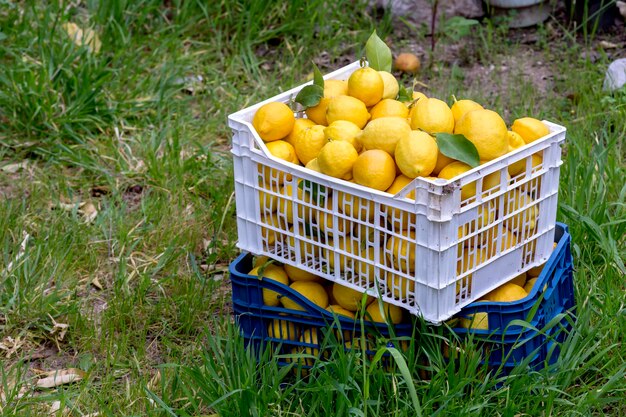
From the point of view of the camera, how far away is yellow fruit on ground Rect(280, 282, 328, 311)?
2.62m

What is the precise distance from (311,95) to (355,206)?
434 millimetres

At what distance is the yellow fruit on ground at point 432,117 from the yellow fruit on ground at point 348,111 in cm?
16

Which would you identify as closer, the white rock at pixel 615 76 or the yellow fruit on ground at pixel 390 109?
the yellow fruit on ground at pixel 390 109

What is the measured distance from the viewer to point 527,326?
7.93 ft

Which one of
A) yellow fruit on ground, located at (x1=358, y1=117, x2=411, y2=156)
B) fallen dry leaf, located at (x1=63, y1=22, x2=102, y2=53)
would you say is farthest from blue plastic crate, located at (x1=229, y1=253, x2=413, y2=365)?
fallen dry leaf, located at (x1=63, y1=22, x2=102, y2=53)

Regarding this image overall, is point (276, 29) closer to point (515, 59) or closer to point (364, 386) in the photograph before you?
point (515, 59)

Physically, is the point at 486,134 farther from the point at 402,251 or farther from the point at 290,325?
the point at 290,325

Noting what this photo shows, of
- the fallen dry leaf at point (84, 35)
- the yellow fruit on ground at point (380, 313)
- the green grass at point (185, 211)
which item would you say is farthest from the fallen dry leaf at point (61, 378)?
the fallen dry leaf at point (84, 35)

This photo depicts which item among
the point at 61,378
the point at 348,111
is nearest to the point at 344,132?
the point at 348,111

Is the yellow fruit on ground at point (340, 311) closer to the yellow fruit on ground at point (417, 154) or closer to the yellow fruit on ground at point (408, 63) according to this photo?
the yellow fruit on ground at point (417, 154)

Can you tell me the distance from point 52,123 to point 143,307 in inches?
47.5

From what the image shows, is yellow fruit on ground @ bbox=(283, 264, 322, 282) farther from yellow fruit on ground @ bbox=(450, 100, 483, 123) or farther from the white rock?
the white rock

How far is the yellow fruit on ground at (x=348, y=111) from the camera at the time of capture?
259 cm

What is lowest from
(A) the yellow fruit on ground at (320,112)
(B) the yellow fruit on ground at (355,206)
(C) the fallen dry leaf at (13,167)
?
(C) the fallen dry leaf at (13,167)
